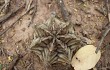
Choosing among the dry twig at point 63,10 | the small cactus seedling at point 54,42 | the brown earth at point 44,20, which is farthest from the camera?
the dry twig at point 63,10

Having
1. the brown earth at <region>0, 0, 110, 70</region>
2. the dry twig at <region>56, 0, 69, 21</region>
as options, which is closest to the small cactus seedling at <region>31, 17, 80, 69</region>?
the brown earth at <region>0, 0, 110, 70</region>

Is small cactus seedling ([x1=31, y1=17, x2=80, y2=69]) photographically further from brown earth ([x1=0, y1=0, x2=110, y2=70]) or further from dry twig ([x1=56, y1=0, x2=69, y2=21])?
dry twig ([x1=56, y1=0, x2=69, y2=21])

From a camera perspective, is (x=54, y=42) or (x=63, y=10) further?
(x=63, y=10)

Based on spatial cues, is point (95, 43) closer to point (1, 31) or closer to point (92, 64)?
point (92, 64)

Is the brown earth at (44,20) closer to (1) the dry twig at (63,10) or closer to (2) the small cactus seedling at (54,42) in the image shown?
(1) the dry twig at (63,10)

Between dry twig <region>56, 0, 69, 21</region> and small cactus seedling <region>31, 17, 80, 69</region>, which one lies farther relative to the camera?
dry twig <region>56, 0, 69, 21</region>

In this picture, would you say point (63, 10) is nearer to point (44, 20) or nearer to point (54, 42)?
point (44, 20)

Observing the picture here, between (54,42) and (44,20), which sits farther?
(44,20)

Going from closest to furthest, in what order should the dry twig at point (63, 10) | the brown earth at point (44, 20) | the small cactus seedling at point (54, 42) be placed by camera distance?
1. the small cactus seedling at point (54, 42)
2. the brown earth at point (44, 20)
3. the dry twig at point (63, 10)

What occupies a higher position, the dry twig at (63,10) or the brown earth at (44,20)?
the dry twig at (63,10)

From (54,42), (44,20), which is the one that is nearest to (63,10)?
(44,20)

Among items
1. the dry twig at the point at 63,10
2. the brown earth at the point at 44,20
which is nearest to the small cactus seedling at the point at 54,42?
the brown earth at the point at 44,20
